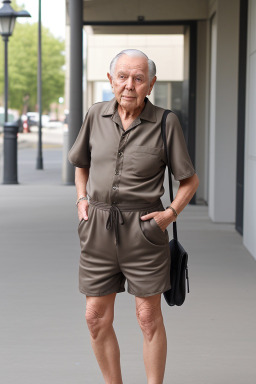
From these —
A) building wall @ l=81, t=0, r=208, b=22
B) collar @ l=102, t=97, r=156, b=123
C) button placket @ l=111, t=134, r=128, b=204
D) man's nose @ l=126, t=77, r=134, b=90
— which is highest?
building wall @ l=81, t=0, r=208, b=22

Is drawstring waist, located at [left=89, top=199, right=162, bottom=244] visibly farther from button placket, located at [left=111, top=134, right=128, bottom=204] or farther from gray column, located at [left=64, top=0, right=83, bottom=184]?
gray column, located at [left=64, top=0, right=83, bottom=184]

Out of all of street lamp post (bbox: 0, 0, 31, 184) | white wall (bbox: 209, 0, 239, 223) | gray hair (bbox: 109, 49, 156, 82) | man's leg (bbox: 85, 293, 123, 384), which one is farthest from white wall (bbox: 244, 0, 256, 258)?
street lamp post (bbox: 0, 0, 31, 184)

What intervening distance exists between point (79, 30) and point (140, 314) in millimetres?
12468

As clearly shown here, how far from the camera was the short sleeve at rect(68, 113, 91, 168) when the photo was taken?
443cm

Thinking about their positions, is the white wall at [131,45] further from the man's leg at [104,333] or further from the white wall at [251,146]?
the man's leg at [104,333]

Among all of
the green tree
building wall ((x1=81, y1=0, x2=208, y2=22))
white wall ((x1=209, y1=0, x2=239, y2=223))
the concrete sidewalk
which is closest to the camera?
the concrete sidewalk

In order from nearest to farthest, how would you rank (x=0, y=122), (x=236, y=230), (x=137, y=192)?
(x=137, y=192) → (x=236, y=230) → (x=0, y=122)

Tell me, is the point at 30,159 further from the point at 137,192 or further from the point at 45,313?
the point at 137,192

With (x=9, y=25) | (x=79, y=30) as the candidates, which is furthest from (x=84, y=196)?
(x=9, y=25)

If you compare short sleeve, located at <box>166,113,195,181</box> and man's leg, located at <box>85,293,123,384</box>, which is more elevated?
short sleeve, located at <box>166,113,195,181</box>

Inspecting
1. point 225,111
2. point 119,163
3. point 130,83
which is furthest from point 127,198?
point 225,111

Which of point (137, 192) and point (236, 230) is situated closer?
point (137, 192)

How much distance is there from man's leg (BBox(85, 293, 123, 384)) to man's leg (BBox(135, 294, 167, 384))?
0.15 metres

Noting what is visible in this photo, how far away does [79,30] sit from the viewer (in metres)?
16.3
